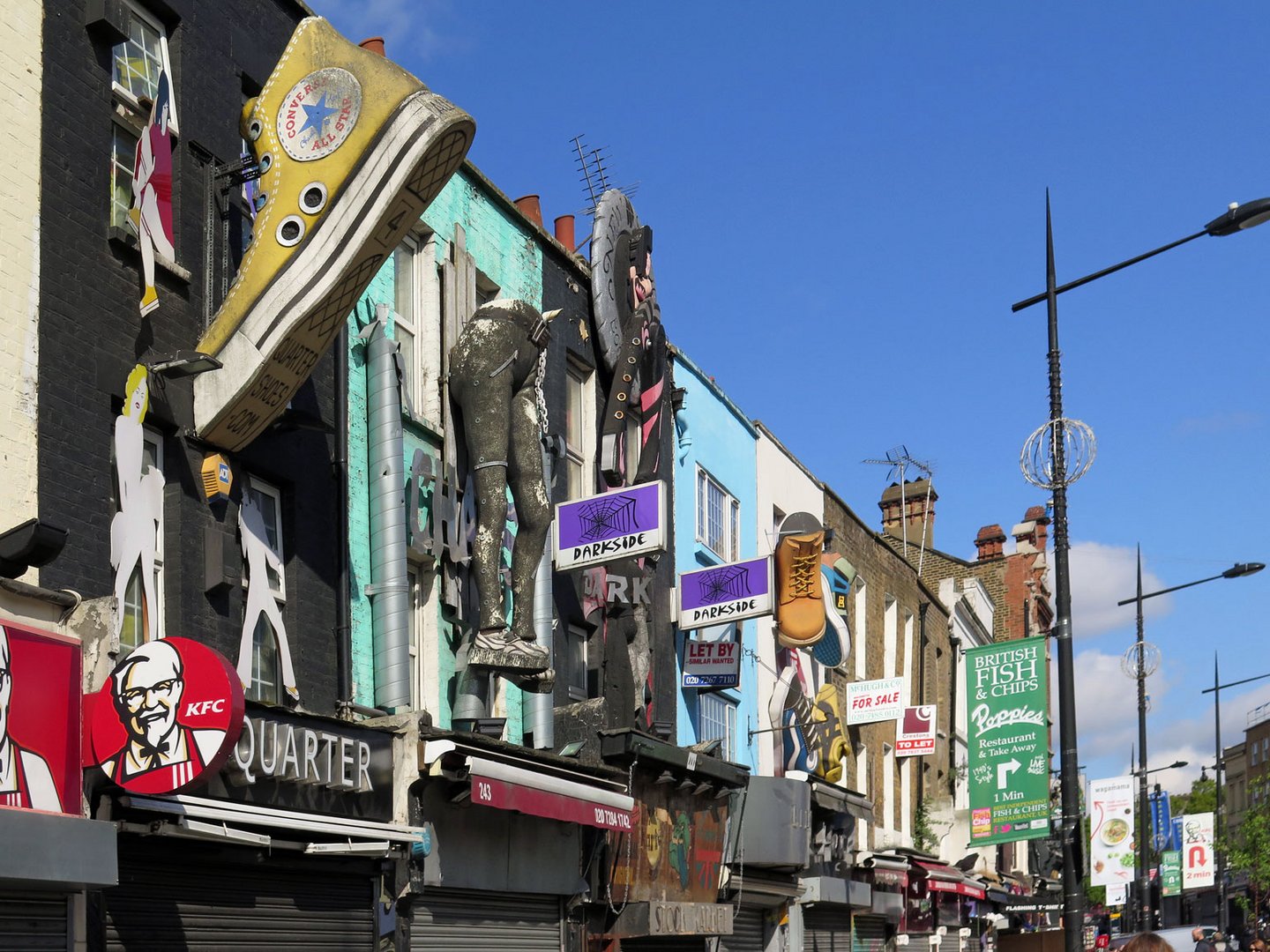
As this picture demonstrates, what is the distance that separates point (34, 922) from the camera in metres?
11.0

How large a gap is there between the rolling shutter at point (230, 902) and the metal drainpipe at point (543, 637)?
14.5 feet

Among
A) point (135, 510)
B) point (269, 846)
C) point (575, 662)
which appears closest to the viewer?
point (135, 510)

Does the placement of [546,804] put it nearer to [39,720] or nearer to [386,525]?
[386,525]

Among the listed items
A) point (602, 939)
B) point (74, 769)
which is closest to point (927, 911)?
point (602, 939)

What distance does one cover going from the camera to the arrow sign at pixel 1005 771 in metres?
24.8

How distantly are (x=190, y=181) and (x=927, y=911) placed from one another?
92.2 feet

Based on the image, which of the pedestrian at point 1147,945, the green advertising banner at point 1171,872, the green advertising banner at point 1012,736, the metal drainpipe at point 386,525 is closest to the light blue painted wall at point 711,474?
the green advertising banner at point 1012,736

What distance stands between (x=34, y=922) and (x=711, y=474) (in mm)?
17911

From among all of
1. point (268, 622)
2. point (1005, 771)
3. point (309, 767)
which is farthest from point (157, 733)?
point (1005, 771)

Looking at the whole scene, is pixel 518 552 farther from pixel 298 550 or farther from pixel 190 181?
pixel 190 181

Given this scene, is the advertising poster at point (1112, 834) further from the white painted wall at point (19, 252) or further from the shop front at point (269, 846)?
the white painted wall at point (19, 252)

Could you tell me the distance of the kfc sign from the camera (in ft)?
36.5

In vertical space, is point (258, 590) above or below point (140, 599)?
above

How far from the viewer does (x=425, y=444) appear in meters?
18.0
